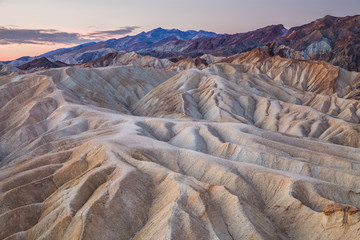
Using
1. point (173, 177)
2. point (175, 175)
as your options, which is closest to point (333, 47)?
point (175, 175)

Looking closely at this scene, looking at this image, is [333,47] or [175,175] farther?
[333,47]

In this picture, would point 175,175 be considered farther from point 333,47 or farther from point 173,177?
point 333,47

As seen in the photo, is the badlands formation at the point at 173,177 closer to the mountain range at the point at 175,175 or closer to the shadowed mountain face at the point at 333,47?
the mountain range at the point at 175,175

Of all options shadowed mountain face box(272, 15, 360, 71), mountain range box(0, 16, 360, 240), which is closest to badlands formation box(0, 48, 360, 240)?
mountain range box(0, 16, 360, 240)

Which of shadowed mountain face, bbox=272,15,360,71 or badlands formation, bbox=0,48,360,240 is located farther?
shadowed mountain face, bbox=272,15,360,71

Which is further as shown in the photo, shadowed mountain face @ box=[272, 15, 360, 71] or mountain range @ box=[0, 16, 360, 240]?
shadowed mountain face @ box=[272, 15, 360, 71]

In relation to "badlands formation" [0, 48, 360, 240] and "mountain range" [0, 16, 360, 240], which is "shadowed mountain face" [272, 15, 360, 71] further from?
"badlands formation" [0, 48, 360, 240]

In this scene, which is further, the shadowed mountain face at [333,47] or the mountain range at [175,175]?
the shadowed mountain face at [333,47]

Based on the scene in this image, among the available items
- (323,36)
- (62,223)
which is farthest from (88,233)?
(323,36)

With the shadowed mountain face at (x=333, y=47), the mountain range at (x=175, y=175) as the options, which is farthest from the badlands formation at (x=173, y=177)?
the shadowed mountain face at (x=333, y=47)

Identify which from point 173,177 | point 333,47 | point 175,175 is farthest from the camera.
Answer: point 333,47

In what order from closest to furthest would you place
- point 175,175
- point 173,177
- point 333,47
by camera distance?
1. point 173,177
2. point 175,175
3. point 333,47

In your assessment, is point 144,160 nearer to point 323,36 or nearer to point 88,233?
point 88,233
